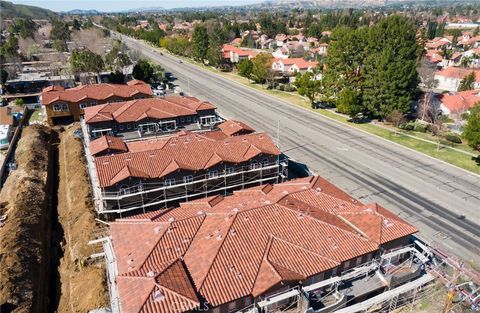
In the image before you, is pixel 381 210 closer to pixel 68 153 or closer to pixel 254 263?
pixel 254 263

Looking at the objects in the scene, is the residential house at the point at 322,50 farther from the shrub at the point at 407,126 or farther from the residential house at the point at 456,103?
the shrub at the point at 407,126

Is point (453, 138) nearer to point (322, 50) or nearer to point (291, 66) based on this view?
point (291, 66)

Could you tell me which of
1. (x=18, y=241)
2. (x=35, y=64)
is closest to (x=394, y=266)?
(x=18, y=241)

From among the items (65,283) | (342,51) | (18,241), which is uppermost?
(342,51)

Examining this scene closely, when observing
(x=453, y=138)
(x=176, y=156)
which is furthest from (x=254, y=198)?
(x=453, y=138)

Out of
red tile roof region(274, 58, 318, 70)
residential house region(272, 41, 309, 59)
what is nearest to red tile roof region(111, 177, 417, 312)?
red tile roof region(274, 58, 318, 70)

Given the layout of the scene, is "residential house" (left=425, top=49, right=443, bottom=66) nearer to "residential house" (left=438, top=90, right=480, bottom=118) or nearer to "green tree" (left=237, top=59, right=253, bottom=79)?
"residential house" (left=438, top=90, right=480, bottom=118)
